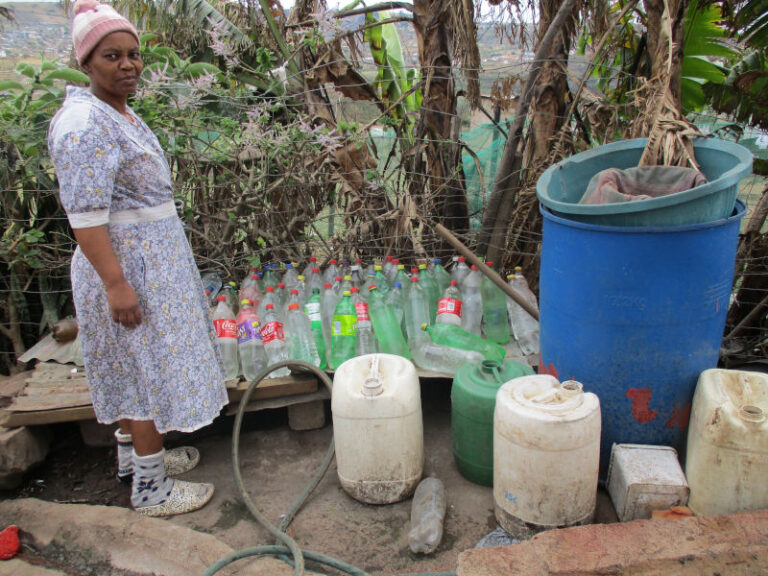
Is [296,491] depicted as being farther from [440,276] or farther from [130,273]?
[440,276]

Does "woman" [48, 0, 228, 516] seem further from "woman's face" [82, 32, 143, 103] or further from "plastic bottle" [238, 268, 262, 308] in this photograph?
Result: "plastic bottle" [238, 268, 262, 308]

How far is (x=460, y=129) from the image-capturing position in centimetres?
454

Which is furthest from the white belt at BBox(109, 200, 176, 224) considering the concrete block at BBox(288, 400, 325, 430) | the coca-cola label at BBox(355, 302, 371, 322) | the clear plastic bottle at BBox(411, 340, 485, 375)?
the clear plastic bottle at BBox(411, 340, 485, 375)

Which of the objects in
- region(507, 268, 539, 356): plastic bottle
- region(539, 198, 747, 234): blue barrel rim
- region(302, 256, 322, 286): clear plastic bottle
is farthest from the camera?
region(302, 256, 322, 286): clear plastic bottle

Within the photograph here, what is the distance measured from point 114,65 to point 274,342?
1.65m

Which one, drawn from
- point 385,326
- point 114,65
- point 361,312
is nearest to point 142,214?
point 114,65

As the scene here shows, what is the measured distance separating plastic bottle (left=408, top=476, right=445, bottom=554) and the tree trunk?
221 cm

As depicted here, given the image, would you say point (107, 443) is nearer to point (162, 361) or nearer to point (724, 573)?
point (162, 361)

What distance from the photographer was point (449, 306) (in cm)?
339

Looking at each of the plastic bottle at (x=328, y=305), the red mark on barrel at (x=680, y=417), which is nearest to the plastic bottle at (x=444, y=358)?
the plastic bottle at (x=328, y=305)

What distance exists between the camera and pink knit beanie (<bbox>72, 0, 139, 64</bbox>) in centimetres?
204

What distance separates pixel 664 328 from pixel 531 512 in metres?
0.92

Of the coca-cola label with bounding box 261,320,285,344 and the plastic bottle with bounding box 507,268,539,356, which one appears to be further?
the plastic bottle with bounding box 507,268,539,356

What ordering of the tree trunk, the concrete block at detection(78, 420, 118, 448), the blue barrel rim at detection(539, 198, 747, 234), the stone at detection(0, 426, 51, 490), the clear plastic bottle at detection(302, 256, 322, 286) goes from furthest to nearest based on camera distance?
the tree trunk, the clear plastic bottle at detection(302, 256, 322, 286), the concrete block at detection(78, 420, 118, 448), the stone at detection(0, 426, 51, 490), the blue barrel rim at detection(539, 198, 747, 234)
